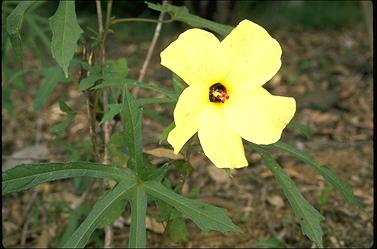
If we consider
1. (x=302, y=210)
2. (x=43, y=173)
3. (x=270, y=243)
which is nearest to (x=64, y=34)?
(x=43, y=173)

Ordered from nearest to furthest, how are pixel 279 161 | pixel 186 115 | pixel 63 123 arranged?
pixel 186 115, pixel 63 123, pixel 279 161

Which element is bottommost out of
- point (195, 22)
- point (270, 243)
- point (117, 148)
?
point (270, 243)

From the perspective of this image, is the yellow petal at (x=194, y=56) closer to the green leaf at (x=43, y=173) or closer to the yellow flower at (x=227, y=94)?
the yellow flower at (x=227, y=94)

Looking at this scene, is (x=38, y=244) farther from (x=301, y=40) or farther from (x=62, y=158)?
(x=301, y=40)

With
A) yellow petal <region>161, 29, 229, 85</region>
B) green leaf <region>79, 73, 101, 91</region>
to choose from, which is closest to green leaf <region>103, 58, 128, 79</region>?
green leaf <region>79, 73, 101, 91</region>

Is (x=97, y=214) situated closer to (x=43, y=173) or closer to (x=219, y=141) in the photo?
(x=43, y=173)

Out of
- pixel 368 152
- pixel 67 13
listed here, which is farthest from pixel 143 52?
pixel 67 13

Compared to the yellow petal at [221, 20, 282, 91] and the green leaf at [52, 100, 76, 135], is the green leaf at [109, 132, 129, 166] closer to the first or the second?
the green leaf at [52, 100, 76, 135]

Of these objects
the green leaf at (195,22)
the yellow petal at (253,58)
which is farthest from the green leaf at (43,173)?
the green leaf at (195,22)
